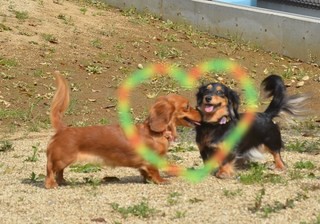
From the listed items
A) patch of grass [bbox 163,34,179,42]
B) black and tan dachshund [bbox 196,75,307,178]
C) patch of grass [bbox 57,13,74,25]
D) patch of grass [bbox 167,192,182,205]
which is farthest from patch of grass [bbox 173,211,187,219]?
patch of grass [bbox 57,13,74,25]

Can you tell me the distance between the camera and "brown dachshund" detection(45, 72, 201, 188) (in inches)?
247

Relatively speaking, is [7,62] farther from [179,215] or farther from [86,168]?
[179,215]

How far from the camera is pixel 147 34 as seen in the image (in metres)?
14.0

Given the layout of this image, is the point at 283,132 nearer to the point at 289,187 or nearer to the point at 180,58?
the point at 289,187

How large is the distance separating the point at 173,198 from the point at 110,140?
661 millimetres

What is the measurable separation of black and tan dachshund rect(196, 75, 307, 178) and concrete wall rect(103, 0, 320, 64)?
603cm

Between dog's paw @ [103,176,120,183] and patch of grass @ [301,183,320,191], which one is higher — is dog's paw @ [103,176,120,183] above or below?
below

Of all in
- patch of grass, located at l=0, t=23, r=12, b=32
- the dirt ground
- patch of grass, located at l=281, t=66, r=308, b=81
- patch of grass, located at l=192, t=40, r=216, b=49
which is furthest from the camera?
patch of grass, located at l=192, t=40, r=216, b=49

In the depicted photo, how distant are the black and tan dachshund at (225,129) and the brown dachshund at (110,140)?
278mm

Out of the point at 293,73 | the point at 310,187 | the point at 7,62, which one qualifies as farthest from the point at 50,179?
the point at 293,73

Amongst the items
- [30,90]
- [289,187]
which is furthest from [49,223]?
[30,90]

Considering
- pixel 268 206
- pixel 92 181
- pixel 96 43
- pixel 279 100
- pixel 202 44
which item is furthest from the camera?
pixel 202 44

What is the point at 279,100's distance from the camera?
295 inches

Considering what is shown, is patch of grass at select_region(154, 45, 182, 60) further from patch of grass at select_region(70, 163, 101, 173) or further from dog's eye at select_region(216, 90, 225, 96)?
dog's eye at select_region(216, 90, 225, 96)
